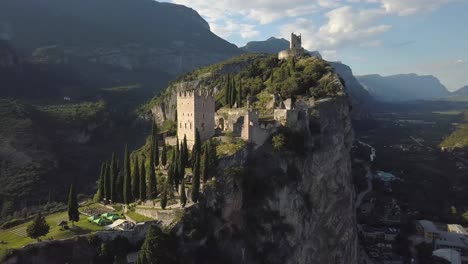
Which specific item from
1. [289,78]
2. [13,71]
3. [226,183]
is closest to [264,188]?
[226,183]

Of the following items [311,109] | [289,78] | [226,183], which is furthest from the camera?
[289,78]

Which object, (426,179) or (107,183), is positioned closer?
(107,183)

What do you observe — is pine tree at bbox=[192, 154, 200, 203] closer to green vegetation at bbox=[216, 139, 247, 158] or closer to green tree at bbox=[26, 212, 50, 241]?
Result: green vegetation at bbox=[216, 139, 247, 158]

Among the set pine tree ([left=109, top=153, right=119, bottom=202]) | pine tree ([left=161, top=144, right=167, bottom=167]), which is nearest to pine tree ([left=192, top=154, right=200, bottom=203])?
pine tree ([left=161, top=144, right=167, bottom=167])

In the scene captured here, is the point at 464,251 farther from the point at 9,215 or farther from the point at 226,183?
the point at 9,215

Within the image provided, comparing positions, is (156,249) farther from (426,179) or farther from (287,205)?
(426,179)

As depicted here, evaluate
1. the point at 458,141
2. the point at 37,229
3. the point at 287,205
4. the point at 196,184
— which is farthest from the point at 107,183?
the point at 458,141

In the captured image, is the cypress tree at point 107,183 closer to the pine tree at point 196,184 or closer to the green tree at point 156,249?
the pine tree at point 196,184
